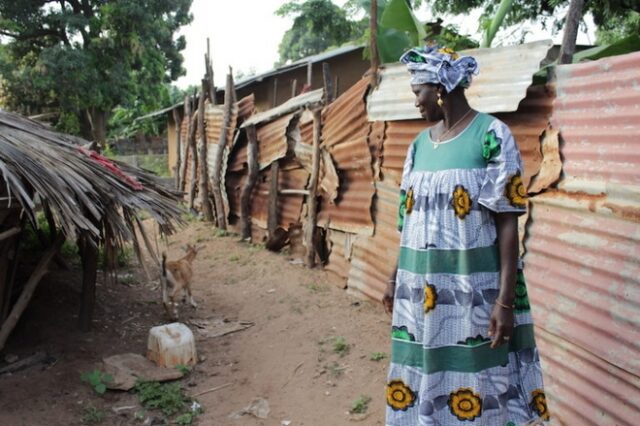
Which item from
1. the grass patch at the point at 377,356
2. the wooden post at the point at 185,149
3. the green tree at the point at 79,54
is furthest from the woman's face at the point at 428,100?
the green tree at the point at 79,54

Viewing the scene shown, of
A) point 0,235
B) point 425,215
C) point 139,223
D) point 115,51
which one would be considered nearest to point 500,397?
point 425,215

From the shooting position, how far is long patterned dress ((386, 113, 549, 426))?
2.21 m

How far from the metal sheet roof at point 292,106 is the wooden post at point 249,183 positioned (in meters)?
0.19

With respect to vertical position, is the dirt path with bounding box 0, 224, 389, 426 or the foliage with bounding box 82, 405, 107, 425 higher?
the dirt path with bounding box 0, 224, 389, 426

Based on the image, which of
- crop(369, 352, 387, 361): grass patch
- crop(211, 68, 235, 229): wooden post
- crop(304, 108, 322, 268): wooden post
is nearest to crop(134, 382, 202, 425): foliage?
crop(369, 352, 387, 361): grass patch

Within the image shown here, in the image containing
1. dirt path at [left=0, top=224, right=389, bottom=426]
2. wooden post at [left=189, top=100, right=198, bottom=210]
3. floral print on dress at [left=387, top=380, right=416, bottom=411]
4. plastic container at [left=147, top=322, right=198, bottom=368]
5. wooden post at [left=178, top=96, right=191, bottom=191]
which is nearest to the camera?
floral print on dress at [left=387, top=380, right=416, bottom=411]

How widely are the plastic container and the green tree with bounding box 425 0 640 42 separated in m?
7.36

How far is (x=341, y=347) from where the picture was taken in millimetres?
4922

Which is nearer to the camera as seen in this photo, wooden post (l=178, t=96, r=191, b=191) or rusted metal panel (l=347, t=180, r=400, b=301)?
rusted metal panel (l=347, t=180, r=400, b=301)

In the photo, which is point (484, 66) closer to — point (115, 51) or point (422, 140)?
point (422, 140)

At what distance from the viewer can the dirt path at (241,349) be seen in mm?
4098

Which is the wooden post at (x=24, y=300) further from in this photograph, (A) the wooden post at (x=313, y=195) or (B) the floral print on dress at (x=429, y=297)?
(B) the floral print on dress at (x=429, y=297)

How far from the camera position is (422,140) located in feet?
8.33

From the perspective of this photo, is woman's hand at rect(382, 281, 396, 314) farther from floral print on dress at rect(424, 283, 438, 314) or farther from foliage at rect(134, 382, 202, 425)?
foliage at rect(134, 382, 202, 425)
